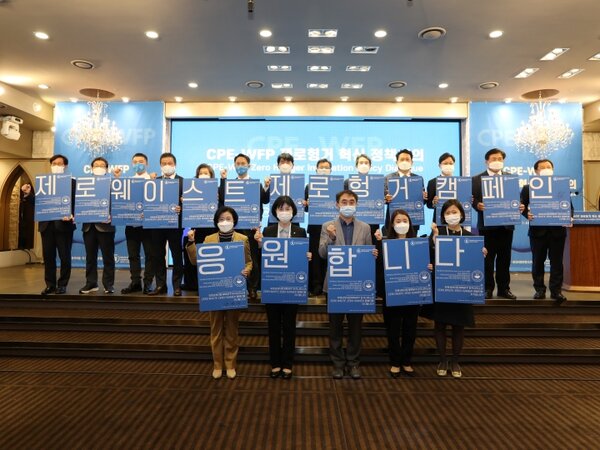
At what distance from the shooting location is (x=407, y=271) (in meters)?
3.12

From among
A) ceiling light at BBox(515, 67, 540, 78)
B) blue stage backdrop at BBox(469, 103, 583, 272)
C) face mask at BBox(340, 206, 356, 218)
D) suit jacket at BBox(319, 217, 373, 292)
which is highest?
ceiling light at BBox(515, 67, 540, 78)

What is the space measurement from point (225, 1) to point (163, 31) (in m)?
1.29

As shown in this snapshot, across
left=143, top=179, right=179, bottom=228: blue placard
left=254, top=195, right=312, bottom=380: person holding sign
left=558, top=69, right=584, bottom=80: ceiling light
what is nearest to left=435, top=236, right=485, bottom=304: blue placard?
left=254, top=195, right=312, bottom=380: person holding sign

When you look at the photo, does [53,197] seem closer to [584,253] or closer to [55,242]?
[55,242]

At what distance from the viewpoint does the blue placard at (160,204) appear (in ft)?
14.2

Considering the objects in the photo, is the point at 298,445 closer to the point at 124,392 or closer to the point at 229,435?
the point at 229,435

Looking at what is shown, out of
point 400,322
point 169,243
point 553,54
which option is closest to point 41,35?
point 169,243

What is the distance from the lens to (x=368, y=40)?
5.86 meters

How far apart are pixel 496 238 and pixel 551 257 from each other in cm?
70

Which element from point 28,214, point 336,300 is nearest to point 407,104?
point 336,300

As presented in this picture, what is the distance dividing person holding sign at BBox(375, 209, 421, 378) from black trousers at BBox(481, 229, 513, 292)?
1.72 metres

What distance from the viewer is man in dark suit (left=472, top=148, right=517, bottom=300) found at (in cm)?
442

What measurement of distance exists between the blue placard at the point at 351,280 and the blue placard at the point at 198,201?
175 cm

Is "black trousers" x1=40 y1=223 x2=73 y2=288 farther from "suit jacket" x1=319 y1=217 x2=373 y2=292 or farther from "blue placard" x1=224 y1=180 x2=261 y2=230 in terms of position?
"suit jacket" x1=319 y1=217 x2=373 y2=292
